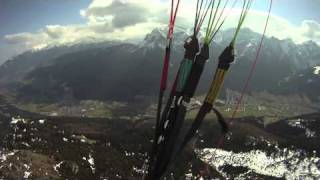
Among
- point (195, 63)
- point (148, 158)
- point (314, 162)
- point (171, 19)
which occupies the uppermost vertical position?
point (171, 19)

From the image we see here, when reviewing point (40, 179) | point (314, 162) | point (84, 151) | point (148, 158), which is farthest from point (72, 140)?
point (148, 158)

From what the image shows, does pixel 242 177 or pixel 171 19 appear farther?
pixel 242 177

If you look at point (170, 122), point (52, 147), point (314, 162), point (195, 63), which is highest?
point (195, 63)

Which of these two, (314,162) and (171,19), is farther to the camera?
(314,162)

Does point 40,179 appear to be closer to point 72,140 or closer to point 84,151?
point 84,151

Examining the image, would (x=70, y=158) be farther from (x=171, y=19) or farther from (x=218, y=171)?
(x=171, y=19)

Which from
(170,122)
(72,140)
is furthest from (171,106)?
(72,140)

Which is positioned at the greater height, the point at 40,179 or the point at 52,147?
the point at 40,179

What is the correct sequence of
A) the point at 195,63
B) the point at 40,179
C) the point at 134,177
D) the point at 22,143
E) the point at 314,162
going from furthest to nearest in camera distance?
the point at 314,162
the point at 22,143
the point at 134,177
the point at 40,179
the point at 195,63

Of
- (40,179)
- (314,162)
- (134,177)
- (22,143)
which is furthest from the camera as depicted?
(314,162)
